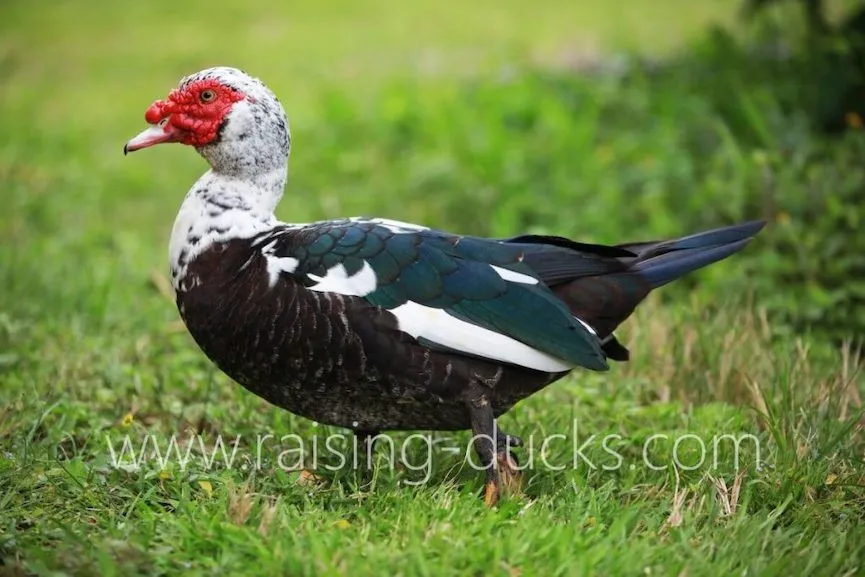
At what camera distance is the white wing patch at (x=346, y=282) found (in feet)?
10.5

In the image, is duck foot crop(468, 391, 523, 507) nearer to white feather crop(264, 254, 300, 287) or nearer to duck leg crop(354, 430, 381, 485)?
duck leg crop(354, 430, 381, 485)

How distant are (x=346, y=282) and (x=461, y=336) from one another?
0.37m

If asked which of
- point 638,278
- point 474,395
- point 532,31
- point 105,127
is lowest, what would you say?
Result: point 474,395

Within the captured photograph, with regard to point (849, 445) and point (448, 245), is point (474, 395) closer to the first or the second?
point (448, 245)

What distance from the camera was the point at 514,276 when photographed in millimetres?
3301

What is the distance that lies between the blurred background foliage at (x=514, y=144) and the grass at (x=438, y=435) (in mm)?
26

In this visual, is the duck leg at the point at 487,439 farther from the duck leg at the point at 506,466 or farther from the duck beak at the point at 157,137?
the duck beak at the point at 157,137

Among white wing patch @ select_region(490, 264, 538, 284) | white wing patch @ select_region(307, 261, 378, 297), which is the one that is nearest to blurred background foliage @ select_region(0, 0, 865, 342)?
white wing patch @ select_region(490, 264, 538, 284)

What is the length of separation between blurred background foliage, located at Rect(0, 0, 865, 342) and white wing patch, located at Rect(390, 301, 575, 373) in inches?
76.9

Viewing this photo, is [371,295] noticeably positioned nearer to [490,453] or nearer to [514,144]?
[490,453]

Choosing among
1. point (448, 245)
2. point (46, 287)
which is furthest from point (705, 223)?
point (46, 287)

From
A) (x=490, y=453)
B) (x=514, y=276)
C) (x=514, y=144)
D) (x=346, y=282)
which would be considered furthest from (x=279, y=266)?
(x=514, y=144)

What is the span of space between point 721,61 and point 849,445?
4.52 m

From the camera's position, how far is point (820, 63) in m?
6.71
